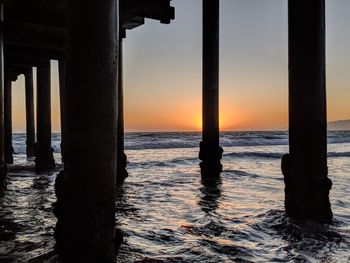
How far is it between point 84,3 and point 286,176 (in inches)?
115

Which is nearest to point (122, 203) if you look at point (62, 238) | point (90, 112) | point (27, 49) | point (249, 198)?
point (249, 198)

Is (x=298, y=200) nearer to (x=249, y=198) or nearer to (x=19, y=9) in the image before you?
(x=249, y=198)

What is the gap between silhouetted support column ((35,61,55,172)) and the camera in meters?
10.2

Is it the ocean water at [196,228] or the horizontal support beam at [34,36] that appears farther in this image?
the horizontal support beam at [34,36]

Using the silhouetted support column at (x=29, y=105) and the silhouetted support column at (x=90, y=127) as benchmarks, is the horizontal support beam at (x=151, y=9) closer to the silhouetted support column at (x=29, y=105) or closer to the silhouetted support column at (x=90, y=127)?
the silhouetted support column at (x=90, y=127)

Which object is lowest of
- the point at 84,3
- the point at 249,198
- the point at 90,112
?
the point at 249,198

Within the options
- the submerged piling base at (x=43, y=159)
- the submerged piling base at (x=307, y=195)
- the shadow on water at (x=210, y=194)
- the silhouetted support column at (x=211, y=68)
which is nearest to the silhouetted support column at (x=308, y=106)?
the submerged piling base at (x=307, y=195)

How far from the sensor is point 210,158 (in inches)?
325

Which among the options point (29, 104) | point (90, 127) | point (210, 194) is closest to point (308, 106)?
point (90, 127)

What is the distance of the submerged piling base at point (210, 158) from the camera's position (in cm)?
812

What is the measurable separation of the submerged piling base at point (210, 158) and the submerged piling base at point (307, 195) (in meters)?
3.69

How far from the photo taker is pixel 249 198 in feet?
20.6

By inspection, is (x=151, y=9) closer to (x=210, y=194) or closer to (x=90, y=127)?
(x=210, y=194)

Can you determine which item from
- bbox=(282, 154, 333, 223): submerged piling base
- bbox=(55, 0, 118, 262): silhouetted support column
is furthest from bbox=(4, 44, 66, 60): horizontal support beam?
bbox=(55, 0, 118, 262): silhouetted support column
